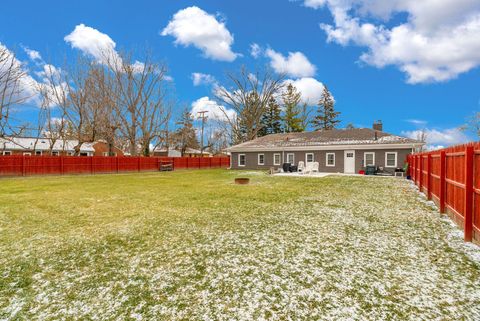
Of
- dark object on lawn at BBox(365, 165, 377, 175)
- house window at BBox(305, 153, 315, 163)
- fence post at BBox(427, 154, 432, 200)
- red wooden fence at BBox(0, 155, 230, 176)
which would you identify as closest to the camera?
fence post at BBox(427, 154, 432, 200)

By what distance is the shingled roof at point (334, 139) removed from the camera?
1983 cm

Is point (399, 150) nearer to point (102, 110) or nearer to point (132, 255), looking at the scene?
point (132, 255)

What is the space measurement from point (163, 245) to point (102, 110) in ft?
95.4

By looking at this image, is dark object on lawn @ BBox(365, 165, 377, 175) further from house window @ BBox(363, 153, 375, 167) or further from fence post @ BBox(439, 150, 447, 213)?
fence post @ BBox(439, 150, 447, 213)

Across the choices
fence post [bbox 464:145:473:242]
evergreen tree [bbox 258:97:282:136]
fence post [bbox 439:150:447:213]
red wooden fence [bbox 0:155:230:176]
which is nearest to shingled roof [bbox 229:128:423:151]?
red wooden fence [bbox 0:155:230:176]

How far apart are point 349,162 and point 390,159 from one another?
2934 mm

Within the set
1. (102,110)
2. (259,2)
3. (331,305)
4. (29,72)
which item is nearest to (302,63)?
(259,2)

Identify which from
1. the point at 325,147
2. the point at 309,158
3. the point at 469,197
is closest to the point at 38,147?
the point at 309,158

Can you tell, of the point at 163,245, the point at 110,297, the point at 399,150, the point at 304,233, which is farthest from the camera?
the point at 399,150

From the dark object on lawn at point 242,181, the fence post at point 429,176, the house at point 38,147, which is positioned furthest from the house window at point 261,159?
the house at point 38,147

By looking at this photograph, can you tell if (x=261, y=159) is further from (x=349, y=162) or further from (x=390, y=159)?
(x=390, y=159)

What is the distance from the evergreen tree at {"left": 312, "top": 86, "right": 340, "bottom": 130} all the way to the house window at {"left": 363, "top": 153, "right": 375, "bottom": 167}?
93.7 feet

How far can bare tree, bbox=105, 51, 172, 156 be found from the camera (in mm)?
30953

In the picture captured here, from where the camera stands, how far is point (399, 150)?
18.8 metres
